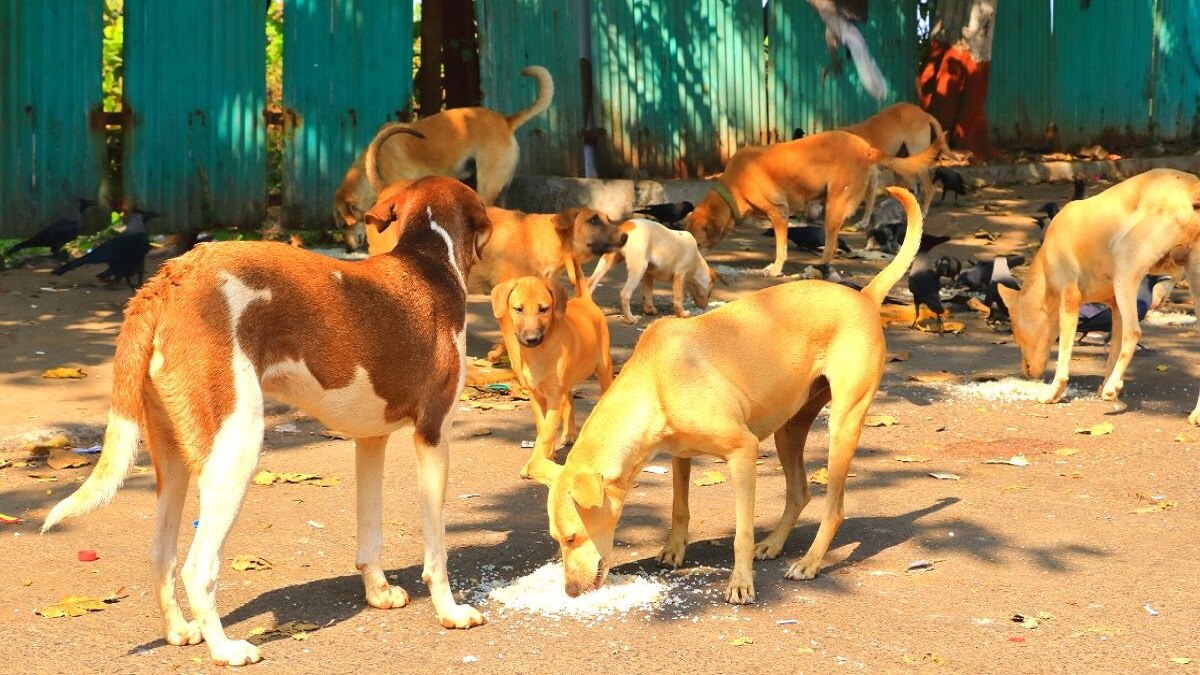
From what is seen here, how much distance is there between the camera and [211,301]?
5332mm

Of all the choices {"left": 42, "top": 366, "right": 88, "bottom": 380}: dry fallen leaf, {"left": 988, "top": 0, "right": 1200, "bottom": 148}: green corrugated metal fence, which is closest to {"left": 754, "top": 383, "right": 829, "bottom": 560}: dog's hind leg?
{"left": 42, "top": 366, "right": 88, "bottom": 380}: dry fallen leaf

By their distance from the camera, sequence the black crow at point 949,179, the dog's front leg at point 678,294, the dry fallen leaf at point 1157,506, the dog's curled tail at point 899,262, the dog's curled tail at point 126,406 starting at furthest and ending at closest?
the black crow at point 949,179 → the dog's front leg at point 678,294 → the dry fallen leaf at point 1157,506 → the dog's curled tail at point 899,262 → the dog's curled tail at point 126,406

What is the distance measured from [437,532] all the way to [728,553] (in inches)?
63.8

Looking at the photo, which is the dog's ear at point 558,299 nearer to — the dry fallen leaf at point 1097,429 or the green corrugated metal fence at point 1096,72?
the dry fallen leaf at point 1097,429

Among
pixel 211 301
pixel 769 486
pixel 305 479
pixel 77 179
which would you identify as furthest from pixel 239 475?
pixel 77 179

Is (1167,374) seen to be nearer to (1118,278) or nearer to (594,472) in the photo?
(1118,278)

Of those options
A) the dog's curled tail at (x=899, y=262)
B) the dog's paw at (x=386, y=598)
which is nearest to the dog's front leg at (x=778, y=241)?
the dog's curled tail at (x=899, y=262)

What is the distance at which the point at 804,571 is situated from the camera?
260 inches

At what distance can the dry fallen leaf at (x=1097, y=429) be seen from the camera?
9336 millimetres

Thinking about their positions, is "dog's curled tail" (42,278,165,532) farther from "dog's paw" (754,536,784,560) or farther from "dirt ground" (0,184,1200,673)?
"dog's paw" (754,536,784,560)

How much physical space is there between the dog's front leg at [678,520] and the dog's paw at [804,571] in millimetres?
486

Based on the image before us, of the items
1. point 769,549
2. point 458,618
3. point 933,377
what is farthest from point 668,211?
point 458,618

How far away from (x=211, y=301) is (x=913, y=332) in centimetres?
807

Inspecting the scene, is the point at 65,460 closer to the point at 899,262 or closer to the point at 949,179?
the point at 899,262
